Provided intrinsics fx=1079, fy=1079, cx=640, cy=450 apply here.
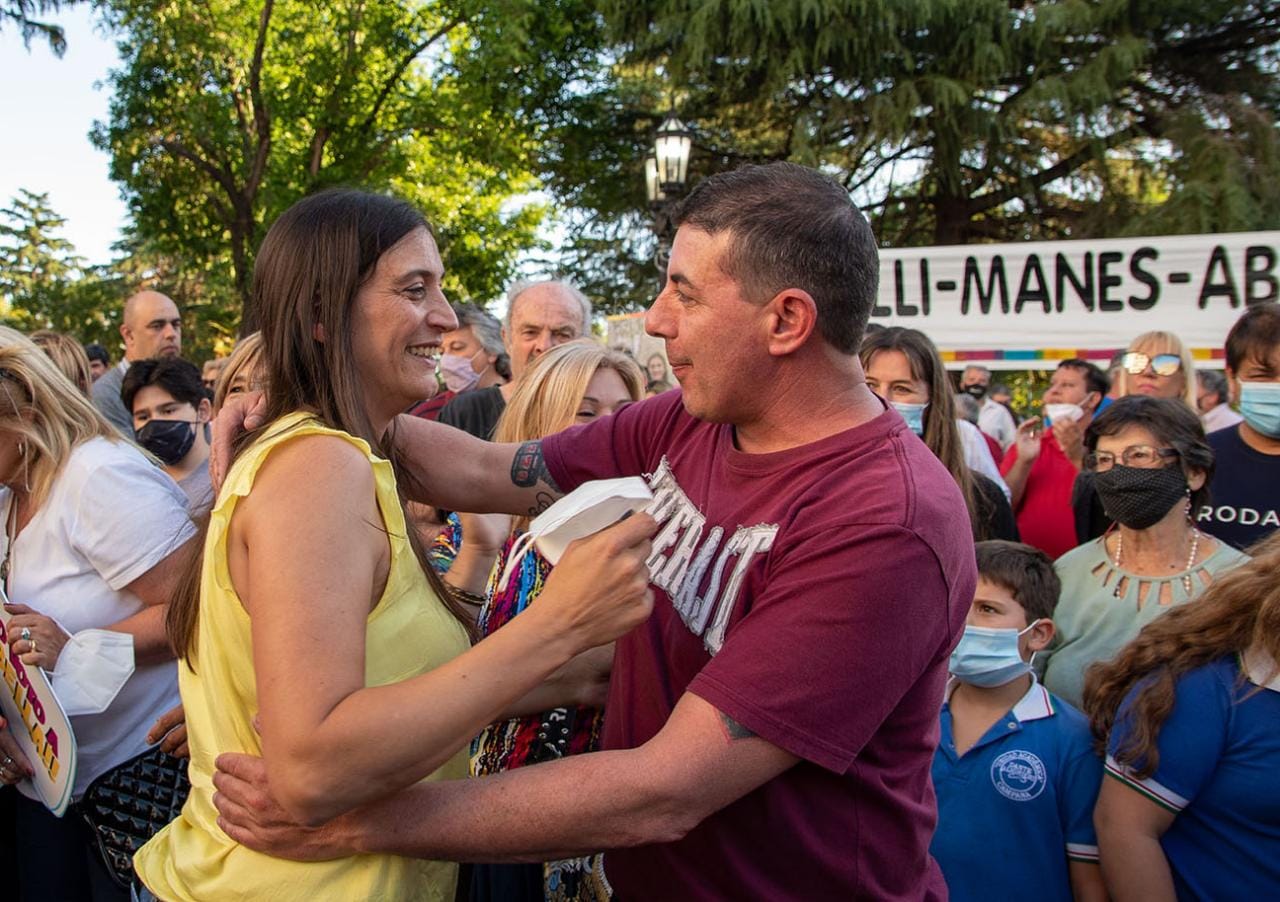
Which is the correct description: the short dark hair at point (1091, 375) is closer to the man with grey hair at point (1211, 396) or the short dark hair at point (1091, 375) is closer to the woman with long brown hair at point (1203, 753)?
the man with grey hair at point (1211, 396)

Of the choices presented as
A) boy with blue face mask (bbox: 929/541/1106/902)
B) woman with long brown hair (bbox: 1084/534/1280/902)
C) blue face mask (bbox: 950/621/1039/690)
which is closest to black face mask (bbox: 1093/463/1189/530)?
boy with blue face mask (bbox: 929/541/1106/902)

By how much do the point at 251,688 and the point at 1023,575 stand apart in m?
2.26

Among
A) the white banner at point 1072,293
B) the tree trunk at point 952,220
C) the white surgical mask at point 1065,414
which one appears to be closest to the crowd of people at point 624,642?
the white surgical mask at point 1065,414

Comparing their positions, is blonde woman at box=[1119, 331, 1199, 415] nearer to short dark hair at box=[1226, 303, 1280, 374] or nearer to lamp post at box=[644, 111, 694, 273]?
short dark hair at box=[1226, 303, 1280, 374]

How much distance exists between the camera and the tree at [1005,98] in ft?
43.7

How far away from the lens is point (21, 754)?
2.86 meters

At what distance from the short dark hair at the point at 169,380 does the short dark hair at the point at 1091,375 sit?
479 centimetres

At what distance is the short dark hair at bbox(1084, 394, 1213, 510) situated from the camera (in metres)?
3.39

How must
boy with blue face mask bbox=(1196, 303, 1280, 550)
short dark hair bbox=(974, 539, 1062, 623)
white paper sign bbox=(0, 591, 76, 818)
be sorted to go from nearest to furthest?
1. white paper sign bbox=(0, 591, 76, 818)
2. short dark hair bbox=(974, 539, 1062, 623)
3. boy with blue face mask bbox=(1196, 303, 1280, 550)

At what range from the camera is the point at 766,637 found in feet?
5.23

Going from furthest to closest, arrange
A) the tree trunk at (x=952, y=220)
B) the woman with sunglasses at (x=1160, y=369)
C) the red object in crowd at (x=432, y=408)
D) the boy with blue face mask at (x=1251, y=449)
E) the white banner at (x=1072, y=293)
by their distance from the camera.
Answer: the tree trunk at (x=952, y=220) < the white banner at (x=1072, y=293) < the red object in crowd at (x=432, y=408) < the woman with sunglasses at (x=1160, y=369) < the boy with blue face mask at (x=1251, y=449)

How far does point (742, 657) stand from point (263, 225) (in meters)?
17.4

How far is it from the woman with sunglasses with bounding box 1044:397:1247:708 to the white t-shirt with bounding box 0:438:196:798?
263 cm

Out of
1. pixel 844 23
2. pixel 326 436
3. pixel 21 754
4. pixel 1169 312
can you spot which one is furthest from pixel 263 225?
pixel 326 436
